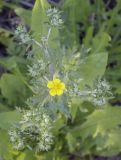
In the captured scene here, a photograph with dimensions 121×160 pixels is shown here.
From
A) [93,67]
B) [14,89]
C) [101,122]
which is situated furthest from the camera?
[14,89]

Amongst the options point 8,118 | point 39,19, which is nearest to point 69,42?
point 39,19

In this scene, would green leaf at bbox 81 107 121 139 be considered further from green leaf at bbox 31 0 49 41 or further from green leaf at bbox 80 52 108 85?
green leaf at bbox 31 0 49 41

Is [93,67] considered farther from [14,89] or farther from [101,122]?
[14,89]

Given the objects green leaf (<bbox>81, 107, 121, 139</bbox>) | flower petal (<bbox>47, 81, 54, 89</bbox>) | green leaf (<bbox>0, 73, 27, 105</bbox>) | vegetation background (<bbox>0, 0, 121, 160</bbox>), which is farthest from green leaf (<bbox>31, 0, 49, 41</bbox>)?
green leaf (<bbox>81, 107, 121, 139</bbox>)

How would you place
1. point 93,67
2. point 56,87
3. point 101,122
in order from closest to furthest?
point 56,87, point 93,67, point 101,122

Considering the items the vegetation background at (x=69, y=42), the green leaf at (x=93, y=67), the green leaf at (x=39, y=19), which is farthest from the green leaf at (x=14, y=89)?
the green leaf at (x=93, y=67)

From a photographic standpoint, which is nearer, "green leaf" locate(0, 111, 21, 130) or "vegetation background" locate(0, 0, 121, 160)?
"green leaf" locate(0, 111, 21, 130)

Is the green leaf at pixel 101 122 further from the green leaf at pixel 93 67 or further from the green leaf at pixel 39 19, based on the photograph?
the green leaf at pixel 39 19
